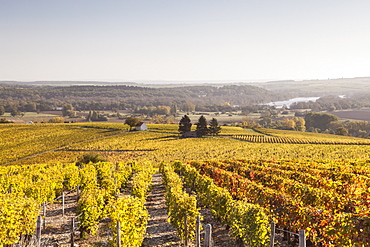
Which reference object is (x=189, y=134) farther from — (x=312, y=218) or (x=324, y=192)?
(x=312, y=218)

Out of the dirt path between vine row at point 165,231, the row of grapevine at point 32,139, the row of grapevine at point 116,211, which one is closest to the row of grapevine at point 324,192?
the dirt path between vine row at point 165,231

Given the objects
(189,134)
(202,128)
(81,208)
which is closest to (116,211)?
(81,208)

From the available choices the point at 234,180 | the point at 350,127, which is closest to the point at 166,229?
the point at 234,180

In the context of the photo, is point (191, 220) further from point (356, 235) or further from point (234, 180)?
point (234, 180)

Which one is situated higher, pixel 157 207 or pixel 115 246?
pixel 115 246

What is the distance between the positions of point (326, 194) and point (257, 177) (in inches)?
302

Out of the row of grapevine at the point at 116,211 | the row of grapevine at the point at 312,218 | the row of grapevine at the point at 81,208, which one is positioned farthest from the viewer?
the row of grapevine at the point at 116,211

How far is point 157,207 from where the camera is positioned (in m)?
18.2

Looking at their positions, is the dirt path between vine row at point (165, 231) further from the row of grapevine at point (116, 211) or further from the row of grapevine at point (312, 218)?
the row of grapevine at point (312, 218)

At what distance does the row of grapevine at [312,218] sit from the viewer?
7656mm

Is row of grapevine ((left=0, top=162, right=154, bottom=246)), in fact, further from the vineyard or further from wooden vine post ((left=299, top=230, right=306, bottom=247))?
wooden vine post ((left=299, top=230, right=306, bottom=247))

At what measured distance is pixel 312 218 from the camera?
33.7 ft

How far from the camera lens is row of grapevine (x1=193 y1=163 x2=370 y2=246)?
301 inches

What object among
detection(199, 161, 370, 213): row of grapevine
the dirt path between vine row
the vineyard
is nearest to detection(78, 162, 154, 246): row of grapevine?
the vineyard
